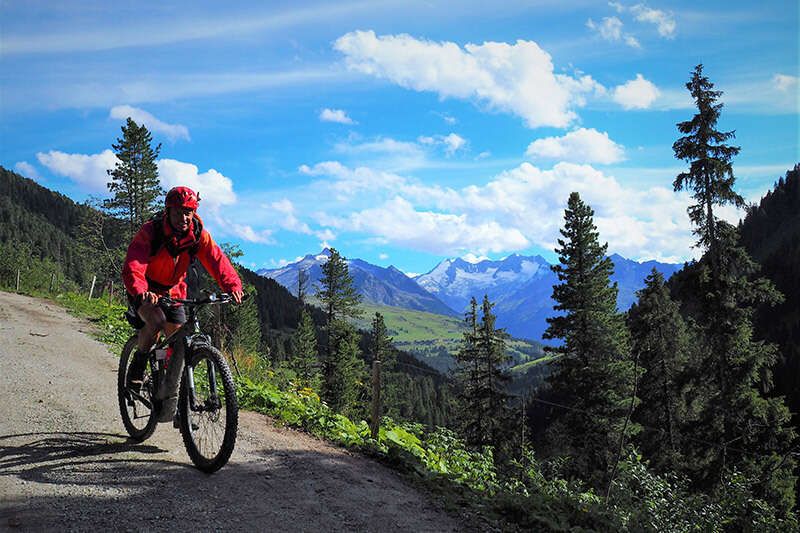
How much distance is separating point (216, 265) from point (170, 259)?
1.60 feet

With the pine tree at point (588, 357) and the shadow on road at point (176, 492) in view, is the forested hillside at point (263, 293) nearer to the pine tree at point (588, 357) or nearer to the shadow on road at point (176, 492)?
the pine tree at point (588, 357)

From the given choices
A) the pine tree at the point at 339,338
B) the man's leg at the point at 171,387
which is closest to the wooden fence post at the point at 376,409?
the man's leg at the point at 171,387

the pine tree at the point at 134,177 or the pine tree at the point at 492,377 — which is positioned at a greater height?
A: the pine tree at the point at 134,177

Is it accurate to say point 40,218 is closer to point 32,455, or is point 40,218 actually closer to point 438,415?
point 438,415

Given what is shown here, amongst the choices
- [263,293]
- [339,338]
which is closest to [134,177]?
[339,338]

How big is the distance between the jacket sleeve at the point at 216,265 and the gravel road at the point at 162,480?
6.35 feet

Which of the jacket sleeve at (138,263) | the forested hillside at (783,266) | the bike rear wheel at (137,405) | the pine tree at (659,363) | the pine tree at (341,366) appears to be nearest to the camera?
the jacket sleeve at (138,263)

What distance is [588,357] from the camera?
26.3m

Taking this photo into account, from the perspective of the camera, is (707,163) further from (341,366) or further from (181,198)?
(341,366)

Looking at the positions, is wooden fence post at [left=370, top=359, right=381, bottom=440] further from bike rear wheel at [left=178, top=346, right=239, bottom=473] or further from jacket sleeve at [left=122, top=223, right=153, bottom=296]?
jacket sleeve at [left=122, top=223, right=153, bottom=296]

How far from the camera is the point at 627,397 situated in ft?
85.5

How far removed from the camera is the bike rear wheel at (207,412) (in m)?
4.89

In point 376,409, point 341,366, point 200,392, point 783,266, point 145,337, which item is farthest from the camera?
point 783,266

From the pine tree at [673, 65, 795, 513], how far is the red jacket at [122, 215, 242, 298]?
21.1 metres
